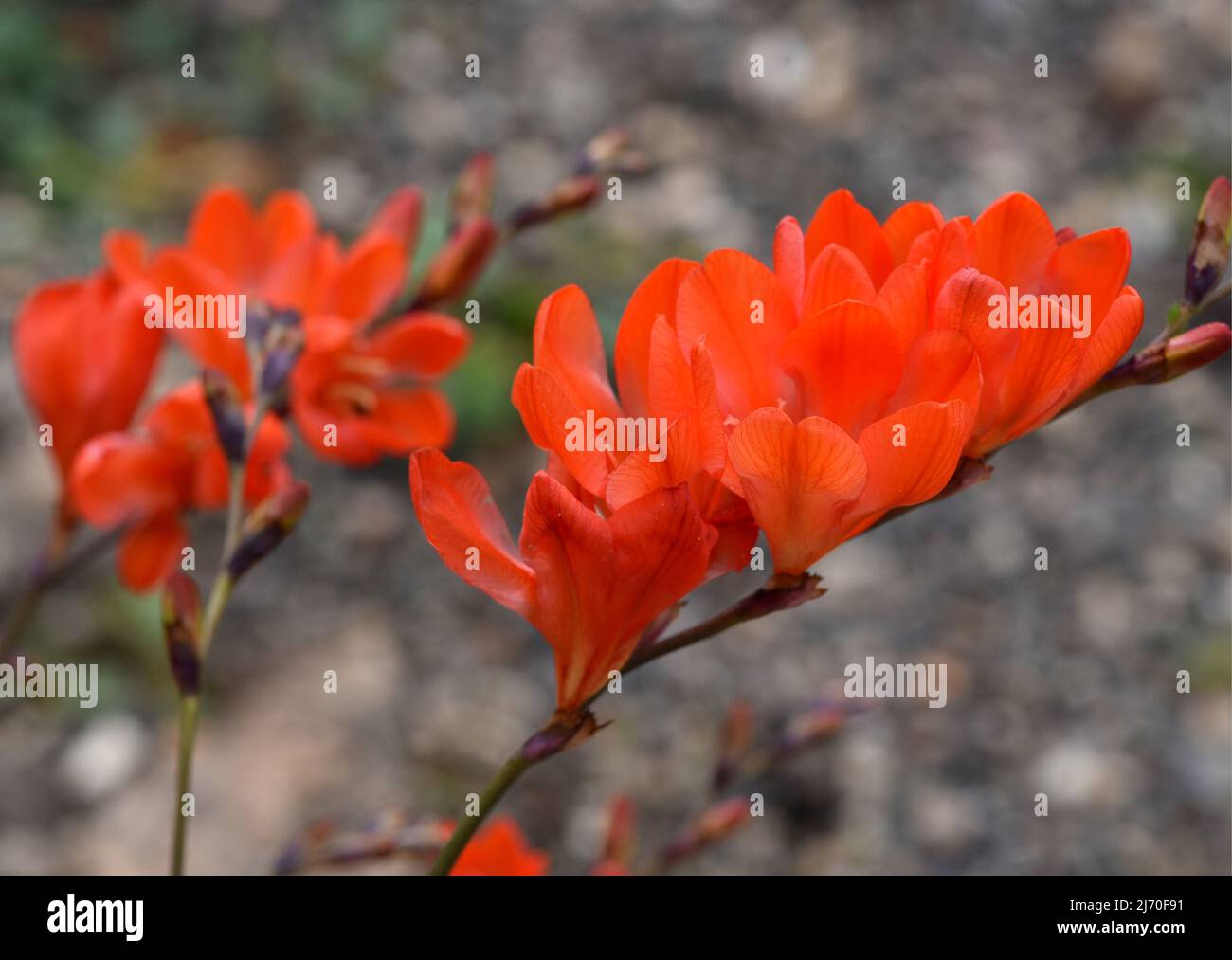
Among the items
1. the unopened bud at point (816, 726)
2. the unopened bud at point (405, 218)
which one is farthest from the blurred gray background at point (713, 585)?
the unopened bud at point (405, 218)

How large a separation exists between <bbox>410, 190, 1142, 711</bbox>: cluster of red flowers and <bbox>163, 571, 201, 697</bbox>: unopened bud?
143 mm

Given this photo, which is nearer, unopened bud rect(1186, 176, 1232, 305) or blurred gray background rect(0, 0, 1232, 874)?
unopened bud rect(1186, 176, 1232, 305)

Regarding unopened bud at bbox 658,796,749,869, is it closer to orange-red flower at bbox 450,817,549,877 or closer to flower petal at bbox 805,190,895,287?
orange-red flower at bbox 450,817,549,877

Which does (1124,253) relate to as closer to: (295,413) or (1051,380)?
(1051,380)

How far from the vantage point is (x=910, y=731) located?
1771 millimetres

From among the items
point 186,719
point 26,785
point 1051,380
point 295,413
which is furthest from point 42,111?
point 1051,380

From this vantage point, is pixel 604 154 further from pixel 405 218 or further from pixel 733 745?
pixel 733 745

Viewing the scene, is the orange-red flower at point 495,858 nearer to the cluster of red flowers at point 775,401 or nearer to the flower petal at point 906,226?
the cluster of red flowers at point 775,401

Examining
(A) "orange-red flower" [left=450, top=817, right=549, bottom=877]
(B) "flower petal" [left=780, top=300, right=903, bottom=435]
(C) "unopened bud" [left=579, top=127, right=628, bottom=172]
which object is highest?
(C) "unopened bud" [left=579, top=127, right=628, bottom=172]

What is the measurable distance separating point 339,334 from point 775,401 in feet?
0.99

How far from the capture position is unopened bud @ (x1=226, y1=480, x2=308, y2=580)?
53 cm

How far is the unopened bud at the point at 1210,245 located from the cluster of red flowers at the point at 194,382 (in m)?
0.38

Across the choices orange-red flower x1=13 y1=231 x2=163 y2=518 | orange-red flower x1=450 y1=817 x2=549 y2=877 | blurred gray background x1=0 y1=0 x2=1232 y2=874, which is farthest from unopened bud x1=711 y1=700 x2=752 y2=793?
blurred gray background x1=0 y1=0 x2=1232 y2=874
